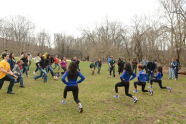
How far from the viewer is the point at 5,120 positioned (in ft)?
15.6

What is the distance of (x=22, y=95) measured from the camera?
745cm

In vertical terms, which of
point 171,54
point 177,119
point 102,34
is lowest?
point 177,119

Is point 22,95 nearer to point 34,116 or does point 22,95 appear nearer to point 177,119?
point 34,116

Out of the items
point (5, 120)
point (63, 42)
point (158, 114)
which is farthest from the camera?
point (63, 42)

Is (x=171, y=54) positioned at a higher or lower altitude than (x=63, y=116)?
higher

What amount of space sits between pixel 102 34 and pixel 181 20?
39666mm

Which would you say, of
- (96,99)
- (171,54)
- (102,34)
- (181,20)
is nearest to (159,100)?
(96,99)

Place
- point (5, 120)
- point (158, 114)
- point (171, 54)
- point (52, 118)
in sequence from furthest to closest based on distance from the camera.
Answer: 1. point (171, 54)
2. point (158, 114)
3. point (52, 118)
4. point (5, 120)

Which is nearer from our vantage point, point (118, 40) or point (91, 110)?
point (91, 110)

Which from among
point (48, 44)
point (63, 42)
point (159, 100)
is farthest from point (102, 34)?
point (159, 100)

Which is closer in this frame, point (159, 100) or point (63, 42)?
point (159, 100)

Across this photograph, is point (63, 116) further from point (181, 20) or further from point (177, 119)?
point (181, 20)

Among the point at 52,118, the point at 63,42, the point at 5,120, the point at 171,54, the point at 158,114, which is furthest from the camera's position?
the point at 63,42

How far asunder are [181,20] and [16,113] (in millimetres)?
20879
